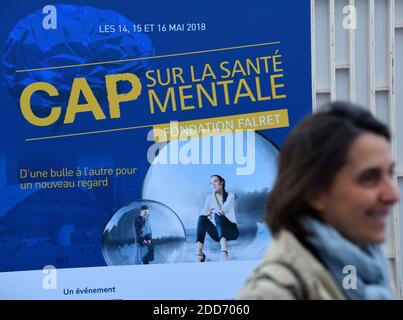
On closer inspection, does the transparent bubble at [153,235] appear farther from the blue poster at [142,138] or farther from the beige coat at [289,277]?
the beige coat at [289,277]

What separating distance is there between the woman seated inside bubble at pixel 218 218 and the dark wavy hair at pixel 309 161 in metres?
2.40

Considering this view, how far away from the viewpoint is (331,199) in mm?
1366

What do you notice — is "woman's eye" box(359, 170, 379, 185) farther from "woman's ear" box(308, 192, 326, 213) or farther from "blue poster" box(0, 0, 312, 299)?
"blue poster" box(0, 0, 312, 299)

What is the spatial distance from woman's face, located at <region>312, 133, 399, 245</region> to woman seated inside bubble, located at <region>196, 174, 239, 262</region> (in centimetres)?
242

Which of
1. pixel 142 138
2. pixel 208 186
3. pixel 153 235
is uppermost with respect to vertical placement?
pixel 142 138

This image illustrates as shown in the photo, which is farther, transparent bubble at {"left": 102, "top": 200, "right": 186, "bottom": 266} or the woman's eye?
transparent bubble at {"left": 102, "top": 200, "right": 186, "bottom": 266}

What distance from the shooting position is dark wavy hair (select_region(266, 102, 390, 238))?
4.45 feet

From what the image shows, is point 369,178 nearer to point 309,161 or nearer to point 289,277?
point 309,161

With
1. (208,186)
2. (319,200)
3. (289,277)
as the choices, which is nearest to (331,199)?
(319,200)

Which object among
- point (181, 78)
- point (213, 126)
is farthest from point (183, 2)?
point (213, 126)

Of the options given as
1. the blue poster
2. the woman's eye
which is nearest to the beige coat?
the woman's eye

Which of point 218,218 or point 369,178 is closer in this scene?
point 369,178

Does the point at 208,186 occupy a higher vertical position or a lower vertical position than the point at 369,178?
higher

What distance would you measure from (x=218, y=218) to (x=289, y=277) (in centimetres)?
251
